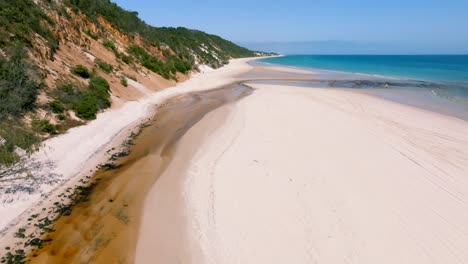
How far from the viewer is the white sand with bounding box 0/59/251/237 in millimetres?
7534

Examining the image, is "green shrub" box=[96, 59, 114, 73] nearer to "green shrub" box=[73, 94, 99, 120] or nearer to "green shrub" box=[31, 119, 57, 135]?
"green shrub" box=[73, 94, 99, 120]

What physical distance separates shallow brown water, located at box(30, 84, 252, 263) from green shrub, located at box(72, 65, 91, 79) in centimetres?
672

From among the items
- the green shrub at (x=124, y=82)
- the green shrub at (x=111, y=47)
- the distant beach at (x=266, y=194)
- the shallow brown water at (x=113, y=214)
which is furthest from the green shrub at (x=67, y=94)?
the green shrub at (x=111, y=47)

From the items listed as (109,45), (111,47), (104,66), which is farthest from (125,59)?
(104,66)

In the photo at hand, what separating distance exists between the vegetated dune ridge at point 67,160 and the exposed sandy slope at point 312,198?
2538 millimetres

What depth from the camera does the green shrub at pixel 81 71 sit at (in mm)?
18078

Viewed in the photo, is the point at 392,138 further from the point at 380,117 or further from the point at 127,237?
the point at 127,237

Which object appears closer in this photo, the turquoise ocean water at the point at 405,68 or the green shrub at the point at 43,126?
the green shrub at the point at 43,126

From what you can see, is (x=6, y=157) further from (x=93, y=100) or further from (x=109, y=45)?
(x=109, y=45)

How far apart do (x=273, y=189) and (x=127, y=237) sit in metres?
4.07

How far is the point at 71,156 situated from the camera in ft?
35.2

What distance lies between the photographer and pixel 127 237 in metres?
6.96

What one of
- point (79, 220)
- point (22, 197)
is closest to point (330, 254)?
point (79, 220)

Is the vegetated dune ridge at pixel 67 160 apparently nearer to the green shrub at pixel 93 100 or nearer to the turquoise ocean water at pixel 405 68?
the green shrub at pixel 93 100
